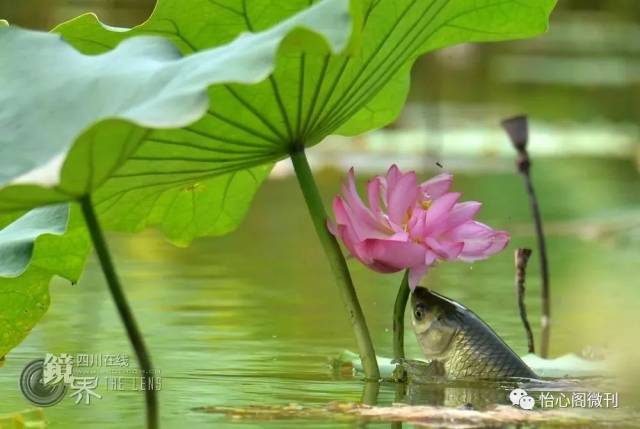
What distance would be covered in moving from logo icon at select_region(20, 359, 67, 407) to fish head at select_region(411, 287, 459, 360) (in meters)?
0.51

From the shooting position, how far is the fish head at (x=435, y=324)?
2.17 m

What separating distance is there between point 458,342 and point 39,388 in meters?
0.59

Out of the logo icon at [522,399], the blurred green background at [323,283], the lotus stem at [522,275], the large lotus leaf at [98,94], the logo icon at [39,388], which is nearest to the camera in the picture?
the large lotus leaf at [98,94]

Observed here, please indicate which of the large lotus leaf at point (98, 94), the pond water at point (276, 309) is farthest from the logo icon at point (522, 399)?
the large lotus leaf at point (98, 94)

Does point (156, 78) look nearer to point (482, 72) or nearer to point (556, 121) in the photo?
point (556, 121)

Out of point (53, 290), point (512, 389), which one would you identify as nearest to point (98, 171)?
point (512, 389)

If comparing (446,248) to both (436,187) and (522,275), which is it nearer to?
(436,187)

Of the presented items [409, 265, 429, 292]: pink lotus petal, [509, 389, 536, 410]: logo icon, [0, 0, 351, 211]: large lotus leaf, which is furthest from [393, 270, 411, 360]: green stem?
[0, 0, 351, 211]: large lotus leaf

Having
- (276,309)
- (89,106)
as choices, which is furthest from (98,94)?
(276,309)

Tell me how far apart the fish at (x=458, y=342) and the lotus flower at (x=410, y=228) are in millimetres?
134

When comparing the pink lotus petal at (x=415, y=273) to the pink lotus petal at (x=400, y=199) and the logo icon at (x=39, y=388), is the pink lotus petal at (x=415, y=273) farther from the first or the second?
the logo icon at (x=39, y=388)

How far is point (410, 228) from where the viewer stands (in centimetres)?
205

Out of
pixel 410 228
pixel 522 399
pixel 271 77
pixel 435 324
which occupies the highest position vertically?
pixel 271 77

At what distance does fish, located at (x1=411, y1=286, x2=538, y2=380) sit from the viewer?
217 cm
